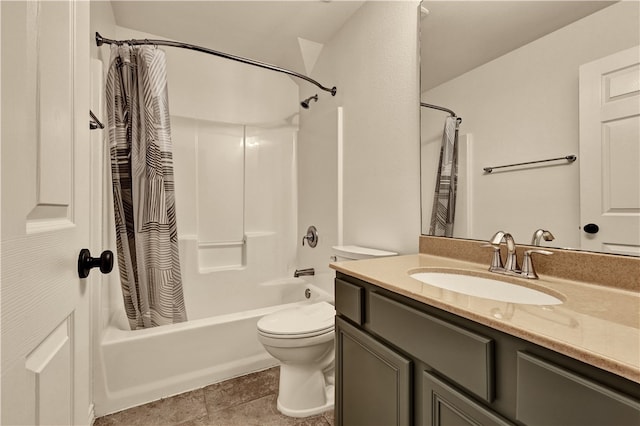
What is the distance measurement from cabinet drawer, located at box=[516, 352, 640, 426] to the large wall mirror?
0.57 metres

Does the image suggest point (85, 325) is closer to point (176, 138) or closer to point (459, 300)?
point (459, 300)

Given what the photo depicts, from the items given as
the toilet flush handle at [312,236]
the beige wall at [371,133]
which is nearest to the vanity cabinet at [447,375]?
the beige wall at [371,133]

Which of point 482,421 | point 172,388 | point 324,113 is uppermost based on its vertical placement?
point 324,113

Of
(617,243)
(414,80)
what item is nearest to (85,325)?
(617,243)

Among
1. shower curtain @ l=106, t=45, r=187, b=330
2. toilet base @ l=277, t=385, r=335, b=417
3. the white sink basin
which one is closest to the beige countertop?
the white sink basin

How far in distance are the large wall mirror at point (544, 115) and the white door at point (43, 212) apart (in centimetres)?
131

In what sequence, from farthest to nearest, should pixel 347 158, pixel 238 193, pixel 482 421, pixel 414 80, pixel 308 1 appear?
pixel 238 193 → pixel 347 158 → pixel 308 1 → pixel 414 80 → pixel 482 421

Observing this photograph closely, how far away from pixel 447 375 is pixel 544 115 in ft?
2.97

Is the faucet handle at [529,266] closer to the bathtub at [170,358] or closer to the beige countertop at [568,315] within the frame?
the beige countertop at [568,315]

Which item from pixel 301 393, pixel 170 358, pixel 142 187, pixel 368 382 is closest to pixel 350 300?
pixel 368 382

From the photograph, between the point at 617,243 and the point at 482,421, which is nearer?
the point at 482,421

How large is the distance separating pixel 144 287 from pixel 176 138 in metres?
1.24

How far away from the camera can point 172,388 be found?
161cm

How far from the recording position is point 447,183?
134cm
